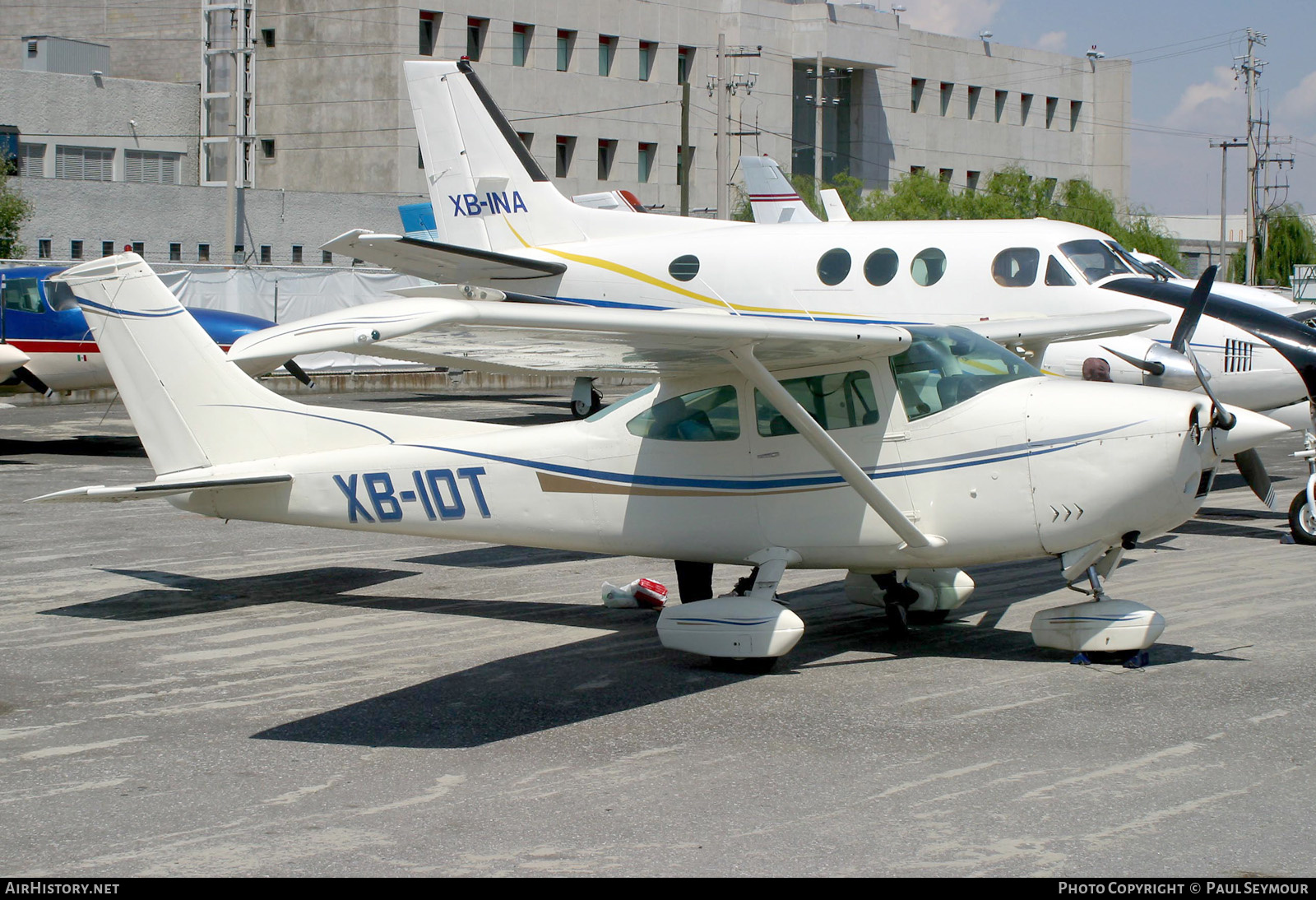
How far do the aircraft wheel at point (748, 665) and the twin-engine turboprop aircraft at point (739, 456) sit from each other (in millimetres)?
170

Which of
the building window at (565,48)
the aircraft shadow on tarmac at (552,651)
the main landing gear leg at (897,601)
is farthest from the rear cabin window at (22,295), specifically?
the building window at (565,48)

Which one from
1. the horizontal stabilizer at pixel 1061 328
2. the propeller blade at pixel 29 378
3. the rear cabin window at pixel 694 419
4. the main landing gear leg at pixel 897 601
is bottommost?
the main landing gear leg at pixel 897 601

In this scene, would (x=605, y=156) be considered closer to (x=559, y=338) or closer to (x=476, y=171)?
(x=476, y=171)

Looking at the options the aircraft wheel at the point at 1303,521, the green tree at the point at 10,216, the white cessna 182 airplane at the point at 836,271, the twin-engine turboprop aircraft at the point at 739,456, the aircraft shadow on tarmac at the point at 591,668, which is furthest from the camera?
the green tree at the point at 10,216

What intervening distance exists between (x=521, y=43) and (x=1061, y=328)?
52.0 m

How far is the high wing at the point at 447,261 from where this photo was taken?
16.3 m

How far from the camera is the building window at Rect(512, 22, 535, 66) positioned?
58.4 meters

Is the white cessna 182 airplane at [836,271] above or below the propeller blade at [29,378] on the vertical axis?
above

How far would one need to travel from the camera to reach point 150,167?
193ft

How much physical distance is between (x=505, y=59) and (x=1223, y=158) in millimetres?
48616

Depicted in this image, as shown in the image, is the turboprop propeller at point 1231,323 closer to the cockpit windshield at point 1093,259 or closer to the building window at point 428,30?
the cockpit windshield at point 1093,259

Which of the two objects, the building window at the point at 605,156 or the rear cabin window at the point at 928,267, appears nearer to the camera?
the rear cabin window at the point at 928,267

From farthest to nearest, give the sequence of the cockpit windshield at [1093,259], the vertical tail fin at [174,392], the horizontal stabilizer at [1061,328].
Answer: the cockpit windshield at [1093,259] < the horizontal stabilizer at [1061,328] < the vertical tail fin at [174,392]

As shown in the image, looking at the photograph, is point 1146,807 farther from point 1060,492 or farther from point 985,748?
point 1060,492
